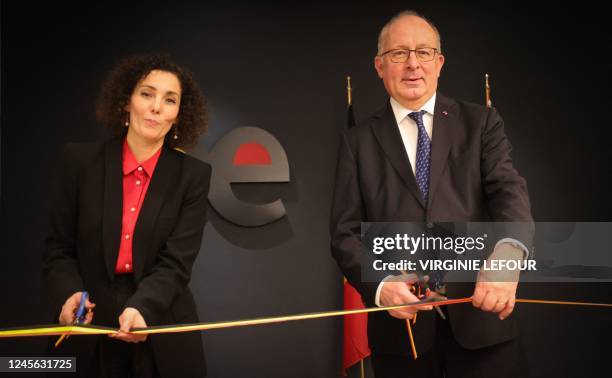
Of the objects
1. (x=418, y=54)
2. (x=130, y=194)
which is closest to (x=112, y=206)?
(x=130, y=194)

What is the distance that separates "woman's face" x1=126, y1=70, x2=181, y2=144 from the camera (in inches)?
89.2

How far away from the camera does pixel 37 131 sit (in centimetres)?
422

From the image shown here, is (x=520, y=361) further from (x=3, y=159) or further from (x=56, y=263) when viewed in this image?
(x=3, y=159)

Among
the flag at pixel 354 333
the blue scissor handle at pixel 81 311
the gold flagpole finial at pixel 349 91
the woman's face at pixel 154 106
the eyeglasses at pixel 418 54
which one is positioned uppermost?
the gold flagpole finial at pixel 349 91

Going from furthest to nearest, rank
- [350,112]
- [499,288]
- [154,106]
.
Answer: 1. [350,112]
2. [154,106]
3. [499,288]

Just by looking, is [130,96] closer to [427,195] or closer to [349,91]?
[427,195]

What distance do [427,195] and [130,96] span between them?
138cm


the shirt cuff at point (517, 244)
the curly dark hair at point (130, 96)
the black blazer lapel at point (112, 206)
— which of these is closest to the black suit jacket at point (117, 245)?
the black blazer lapel at point (112, 206)

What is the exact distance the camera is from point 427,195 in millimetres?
1887

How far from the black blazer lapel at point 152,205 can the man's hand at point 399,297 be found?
93cm

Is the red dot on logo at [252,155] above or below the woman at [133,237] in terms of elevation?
above

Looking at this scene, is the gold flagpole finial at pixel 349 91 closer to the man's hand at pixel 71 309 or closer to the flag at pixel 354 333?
the flag at pixel 354 333

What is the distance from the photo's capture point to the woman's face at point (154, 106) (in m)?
2.27

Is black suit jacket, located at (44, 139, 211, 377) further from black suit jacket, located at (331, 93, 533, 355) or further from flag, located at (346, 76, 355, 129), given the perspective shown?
flag, located at (346, 76, 355, 129)
